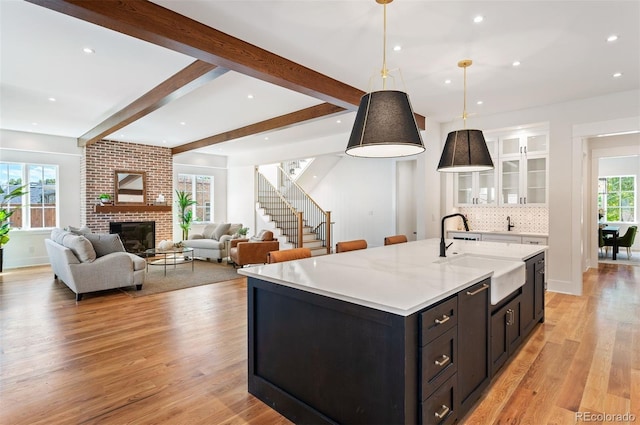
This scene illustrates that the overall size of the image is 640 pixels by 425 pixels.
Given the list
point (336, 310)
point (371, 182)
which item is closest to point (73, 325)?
point (336, 310)

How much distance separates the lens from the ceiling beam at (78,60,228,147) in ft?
12.0

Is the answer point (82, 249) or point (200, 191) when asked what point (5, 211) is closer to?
point (82, 249)

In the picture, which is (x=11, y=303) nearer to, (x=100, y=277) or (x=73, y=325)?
(x=100, y=277)

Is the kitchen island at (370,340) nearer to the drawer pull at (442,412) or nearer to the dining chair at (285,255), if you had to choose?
the drawer pull at (442,412)

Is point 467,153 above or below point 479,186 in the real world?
above

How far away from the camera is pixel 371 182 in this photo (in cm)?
1009

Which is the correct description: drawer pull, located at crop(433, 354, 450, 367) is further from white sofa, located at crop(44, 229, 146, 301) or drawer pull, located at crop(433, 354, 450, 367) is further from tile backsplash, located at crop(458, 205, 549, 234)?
tile backsplash, located at crop(458, 205, 549, 234)

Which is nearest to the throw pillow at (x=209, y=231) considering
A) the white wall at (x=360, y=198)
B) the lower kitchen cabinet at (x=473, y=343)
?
the white wall at (x=360, y=198)

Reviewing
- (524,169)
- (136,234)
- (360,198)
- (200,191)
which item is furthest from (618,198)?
(136,234)

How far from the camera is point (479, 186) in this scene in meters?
6.18

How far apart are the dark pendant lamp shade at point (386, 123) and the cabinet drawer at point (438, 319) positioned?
0.98m

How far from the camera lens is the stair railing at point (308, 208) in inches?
381

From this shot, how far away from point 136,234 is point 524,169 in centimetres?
885

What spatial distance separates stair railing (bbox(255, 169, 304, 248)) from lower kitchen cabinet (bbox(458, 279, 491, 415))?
284 inches
